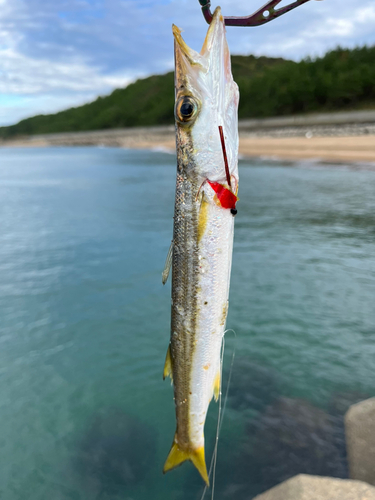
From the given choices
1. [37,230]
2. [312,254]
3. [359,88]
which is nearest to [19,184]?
[37,230]

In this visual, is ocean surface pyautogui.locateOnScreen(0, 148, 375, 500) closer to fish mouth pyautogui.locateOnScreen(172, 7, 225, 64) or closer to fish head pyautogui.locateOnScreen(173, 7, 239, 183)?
fish head pyautogui.locateOnScreen(173, 7, 239, 183)

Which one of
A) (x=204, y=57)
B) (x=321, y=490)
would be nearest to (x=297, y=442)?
(x=321, y=490)

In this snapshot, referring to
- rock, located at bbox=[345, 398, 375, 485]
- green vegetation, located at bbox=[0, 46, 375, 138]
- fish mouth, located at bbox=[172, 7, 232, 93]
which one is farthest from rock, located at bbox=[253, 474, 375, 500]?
green vegetation, located at bbox=[0, 46, 375, 138]

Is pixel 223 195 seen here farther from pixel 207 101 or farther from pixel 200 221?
pixel 207 101

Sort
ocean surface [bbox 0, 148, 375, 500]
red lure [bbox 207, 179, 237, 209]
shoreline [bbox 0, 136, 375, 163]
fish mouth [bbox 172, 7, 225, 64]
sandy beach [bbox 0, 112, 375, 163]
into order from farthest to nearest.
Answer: sandy beach [bbox 0, 112, 375, 163] → shoreline [bbox 0, 136, 375, 163] → ocean surface [bbox 0, 148, 375, 500] → red lure [bbox 207, 179, 237, 209] → fish mouth [bbox 172, 7, 225, 64]

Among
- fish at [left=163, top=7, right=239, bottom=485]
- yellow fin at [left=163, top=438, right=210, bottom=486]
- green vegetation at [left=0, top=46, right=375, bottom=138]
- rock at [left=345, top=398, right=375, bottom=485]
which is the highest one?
green vegetation at [left=0, top=46, right=375, bottom=138]

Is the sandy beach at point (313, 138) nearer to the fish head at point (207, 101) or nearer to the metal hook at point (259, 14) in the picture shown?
the metal hook at point (259, 14)

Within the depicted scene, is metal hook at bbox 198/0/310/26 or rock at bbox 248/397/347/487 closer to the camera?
metal hook at bbox 198/0/310/26
